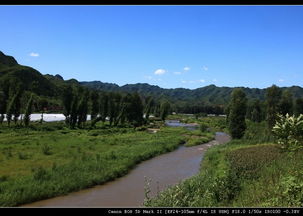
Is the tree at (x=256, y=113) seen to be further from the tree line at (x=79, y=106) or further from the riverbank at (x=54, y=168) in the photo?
the riverbank at (x=54, y=168)

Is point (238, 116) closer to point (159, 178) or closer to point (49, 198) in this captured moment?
point (159, 178)

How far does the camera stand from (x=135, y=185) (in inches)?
998

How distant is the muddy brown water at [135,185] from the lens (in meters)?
20.3

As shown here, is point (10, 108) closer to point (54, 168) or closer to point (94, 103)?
point (94, 103)

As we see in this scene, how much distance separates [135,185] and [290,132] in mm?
20792

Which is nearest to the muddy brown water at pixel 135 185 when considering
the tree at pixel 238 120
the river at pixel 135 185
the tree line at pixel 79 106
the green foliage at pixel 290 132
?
the river at pixel 135 185

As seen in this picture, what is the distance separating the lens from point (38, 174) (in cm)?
2469

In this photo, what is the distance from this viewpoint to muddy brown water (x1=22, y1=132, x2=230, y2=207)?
2034 centimetres

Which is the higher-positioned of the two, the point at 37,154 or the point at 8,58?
the point at 8,58

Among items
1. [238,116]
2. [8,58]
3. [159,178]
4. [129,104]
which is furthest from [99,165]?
[8,58]

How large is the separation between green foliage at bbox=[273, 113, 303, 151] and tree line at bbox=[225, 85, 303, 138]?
2045cm

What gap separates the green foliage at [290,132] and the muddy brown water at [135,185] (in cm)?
807

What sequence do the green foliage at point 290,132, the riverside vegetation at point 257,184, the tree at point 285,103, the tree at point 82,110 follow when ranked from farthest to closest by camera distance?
1. the tree at point 82,110
2. the tree at point 285,103
3. the riverside vegetation at point 257,184
4. the green foliage at point 290,132
